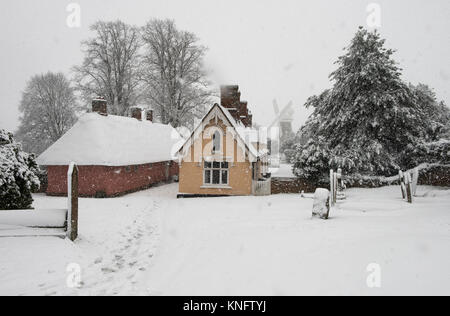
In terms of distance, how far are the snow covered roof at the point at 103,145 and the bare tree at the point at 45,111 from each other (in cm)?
1376

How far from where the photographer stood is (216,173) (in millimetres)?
20562

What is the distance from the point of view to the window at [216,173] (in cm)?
2031

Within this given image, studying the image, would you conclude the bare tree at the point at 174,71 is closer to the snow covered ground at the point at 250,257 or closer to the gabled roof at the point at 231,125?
the gabled roof at the point at 231,125

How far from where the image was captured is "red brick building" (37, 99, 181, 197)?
2058 cm

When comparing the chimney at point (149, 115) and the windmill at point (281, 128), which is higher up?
the windmill at point (281, 128)

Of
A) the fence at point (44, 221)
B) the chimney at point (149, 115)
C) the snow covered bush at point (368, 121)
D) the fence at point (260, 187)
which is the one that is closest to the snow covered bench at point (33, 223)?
the fence at point (44, 221)

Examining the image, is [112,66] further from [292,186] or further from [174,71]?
[292,186]

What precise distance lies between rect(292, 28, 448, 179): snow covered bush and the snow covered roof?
11624mm

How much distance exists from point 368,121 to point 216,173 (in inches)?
479

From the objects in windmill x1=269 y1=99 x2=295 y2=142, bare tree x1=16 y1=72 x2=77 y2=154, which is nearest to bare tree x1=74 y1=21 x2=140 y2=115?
bare tree x1=16 y1=72 x2=77 y2=154

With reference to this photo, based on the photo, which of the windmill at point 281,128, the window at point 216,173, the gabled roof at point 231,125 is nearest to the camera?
the gabled roof at point 231,125

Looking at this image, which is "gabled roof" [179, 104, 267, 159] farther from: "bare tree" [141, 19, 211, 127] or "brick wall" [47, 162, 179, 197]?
"bare tree" [141, 19, 211, 127]
